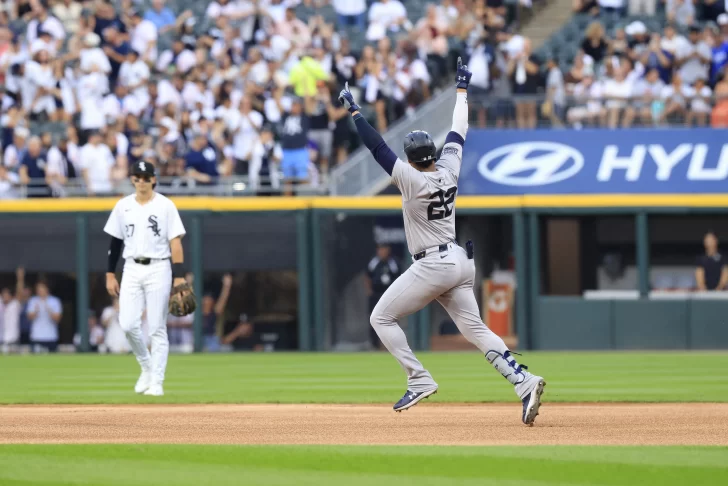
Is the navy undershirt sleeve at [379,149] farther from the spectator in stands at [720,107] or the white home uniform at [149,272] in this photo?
the spectator in stands at [720,107]

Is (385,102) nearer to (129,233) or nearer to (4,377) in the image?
(4,377)

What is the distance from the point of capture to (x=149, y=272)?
10.4m

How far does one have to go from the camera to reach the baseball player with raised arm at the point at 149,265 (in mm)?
10398

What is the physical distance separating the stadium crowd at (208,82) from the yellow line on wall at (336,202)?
0.21 metres

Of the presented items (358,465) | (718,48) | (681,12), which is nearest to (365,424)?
(358,465)

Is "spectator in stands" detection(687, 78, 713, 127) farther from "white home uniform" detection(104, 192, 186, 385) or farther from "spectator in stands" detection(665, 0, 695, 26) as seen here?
"white home uniform" detection(104, 192, 186, 385)

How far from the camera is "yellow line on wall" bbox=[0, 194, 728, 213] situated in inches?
721

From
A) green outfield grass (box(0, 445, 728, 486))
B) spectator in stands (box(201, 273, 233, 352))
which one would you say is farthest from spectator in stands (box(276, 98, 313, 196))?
green outfield grass (box(0, 445, 728, 486))

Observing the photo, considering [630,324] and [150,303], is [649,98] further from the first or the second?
[150,303]

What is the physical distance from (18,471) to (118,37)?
15.0m

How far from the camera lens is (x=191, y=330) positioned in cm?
1827

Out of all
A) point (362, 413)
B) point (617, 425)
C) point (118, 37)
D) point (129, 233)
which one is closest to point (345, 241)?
point (118, 37)

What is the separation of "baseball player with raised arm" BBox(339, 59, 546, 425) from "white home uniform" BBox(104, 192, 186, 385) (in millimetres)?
2717

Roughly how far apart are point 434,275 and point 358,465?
6.99 feet
